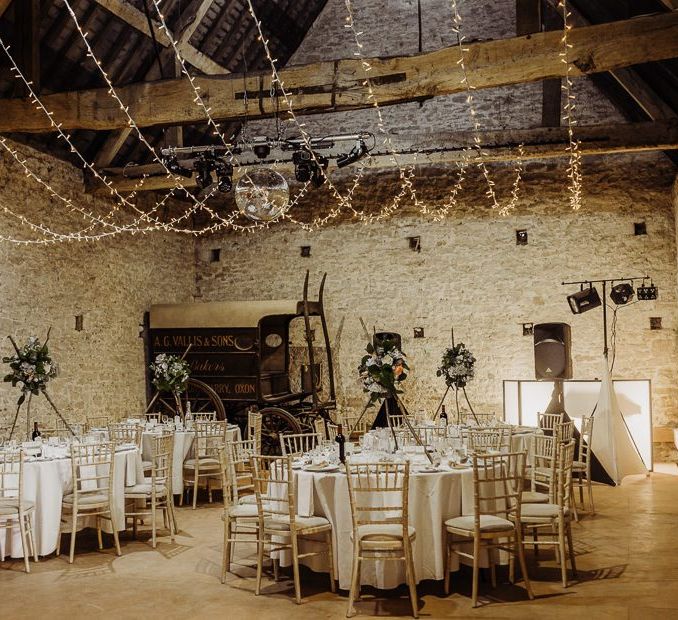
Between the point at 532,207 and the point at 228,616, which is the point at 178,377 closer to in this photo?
the point at 228,616

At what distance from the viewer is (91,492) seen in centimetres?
591

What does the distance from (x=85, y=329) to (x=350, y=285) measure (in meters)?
4.11

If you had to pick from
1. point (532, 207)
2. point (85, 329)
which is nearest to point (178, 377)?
point (85, 329)

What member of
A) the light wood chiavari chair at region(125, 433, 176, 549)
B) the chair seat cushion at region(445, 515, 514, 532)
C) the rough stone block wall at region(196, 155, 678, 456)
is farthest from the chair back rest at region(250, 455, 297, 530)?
the rough stone block wall at region(196, 155, 678, 456)

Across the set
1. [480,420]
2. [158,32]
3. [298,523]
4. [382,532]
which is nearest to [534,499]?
[382,532]

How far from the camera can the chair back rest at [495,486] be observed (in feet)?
14.8

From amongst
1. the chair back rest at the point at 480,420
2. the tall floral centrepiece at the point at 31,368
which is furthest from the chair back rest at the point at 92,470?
the chair back rest at the point at 480,420

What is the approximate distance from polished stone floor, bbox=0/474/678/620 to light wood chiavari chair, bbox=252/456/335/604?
23 centimetres

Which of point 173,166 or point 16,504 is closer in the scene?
point 16,504

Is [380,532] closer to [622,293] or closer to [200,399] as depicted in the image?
[200,399]

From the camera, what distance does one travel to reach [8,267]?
27.8ft

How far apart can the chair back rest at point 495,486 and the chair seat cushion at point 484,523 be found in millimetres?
53

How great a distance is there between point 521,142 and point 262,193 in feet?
13.9

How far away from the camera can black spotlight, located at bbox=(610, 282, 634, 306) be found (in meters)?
9.88
